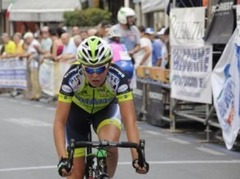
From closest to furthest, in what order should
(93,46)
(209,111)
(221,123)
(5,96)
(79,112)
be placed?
1. (93,46)
2. (79,112)
3. (221,123)
4. (209,111)
5. (5,96)

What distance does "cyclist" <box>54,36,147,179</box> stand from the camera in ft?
21.8

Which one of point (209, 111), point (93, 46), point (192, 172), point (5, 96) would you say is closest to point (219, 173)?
point (192, 172)

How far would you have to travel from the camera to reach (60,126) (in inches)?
267

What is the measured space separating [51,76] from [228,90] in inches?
406

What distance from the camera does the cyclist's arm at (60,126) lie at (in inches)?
258

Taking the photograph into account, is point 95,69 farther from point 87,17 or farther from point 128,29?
point 87,17

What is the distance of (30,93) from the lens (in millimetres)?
23922

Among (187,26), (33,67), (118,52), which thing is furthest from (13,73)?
(187,26)

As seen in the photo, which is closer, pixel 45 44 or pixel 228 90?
pixel 228 90

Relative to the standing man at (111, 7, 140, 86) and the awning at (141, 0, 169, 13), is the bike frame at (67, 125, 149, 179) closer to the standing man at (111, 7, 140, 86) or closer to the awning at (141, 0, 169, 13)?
the standing man at (111, 7, 140, 86)

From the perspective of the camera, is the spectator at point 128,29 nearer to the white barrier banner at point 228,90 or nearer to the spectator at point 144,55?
the spectator at point 144,55

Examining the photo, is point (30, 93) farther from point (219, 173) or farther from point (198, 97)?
point (219, 173)

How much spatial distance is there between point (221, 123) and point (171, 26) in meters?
2.73

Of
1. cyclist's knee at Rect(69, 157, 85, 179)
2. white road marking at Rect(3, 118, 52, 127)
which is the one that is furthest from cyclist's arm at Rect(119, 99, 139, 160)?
white road marking at Rect(3, 118, 52, 127)
